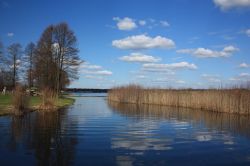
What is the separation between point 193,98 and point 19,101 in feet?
71.9

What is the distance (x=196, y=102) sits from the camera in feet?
139

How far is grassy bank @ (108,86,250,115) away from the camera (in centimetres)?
3353

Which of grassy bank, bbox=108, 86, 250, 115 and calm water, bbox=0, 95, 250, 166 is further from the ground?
grassy bank, bbox=108, 86, 250, 115

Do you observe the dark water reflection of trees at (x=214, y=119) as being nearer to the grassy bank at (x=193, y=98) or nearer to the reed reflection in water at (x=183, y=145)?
the reed reflection in water at (x=183, y=145)

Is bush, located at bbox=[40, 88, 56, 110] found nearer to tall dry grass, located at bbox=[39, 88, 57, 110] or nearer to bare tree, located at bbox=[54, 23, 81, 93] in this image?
tall dry grass, located at bbox=[39, 88, 57, 110]

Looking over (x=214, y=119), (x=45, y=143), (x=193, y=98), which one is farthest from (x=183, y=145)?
(x=193, y=98)

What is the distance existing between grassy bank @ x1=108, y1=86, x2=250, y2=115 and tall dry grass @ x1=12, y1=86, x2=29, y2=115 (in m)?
18.7

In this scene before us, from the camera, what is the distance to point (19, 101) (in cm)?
2912

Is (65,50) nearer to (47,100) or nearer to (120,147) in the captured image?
(47,100)

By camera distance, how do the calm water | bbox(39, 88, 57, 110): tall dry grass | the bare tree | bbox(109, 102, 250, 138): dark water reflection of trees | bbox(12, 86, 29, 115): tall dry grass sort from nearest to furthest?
the calm water
bbox(109, 102, 250, 138): dark water reflection of trees
bbox(12, 86, 29, 115): tall dry grass
bbox(39, 88, 57, 110): tall dry grass
the bare tree

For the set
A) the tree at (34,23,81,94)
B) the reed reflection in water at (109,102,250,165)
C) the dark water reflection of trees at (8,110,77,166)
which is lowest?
the reed reflection in water at (109,102,250,165)

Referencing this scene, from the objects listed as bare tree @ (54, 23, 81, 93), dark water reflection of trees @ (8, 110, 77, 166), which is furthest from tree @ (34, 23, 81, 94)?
dark water reflection of trees @ (8, 110, 77, 166)

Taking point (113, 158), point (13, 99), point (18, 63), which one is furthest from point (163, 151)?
point (18, 63)

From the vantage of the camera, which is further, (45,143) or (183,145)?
(183,145)
